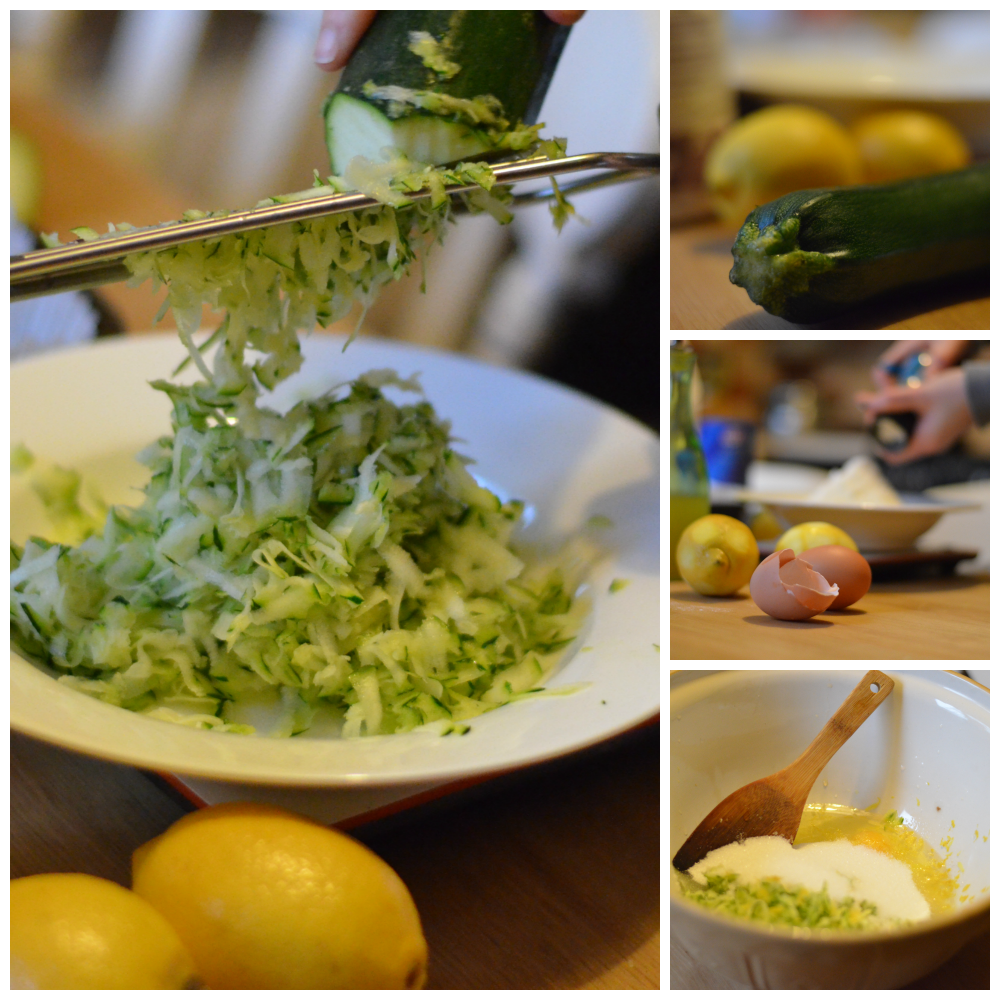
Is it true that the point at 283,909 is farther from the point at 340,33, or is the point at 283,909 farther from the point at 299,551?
the point at 340,33

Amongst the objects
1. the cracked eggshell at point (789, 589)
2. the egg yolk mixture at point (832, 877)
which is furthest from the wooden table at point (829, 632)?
the egg yolk mixture at point (832, 877)

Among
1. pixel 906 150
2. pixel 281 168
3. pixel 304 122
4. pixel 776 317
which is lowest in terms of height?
pixel 776 317

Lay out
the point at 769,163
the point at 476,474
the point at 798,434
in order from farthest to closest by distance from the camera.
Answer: the point at 798,434 → the point at 476,474 → the point at 769,163

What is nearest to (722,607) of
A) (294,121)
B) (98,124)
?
(294,121)

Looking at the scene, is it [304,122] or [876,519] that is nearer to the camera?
[876,519]

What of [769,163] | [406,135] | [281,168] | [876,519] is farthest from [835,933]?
[281,168]

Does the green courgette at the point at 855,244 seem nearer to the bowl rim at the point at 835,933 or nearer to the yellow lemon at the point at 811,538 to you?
the yellow lemon at the point at 811,538

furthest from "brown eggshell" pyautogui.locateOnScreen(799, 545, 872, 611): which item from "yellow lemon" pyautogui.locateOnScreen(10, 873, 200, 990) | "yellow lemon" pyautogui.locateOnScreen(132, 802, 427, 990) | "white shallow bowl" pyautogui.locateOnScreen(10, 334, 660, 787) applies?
"yellow lemon" pyautogui.locateOnScreen(10, 873, 200, 990)

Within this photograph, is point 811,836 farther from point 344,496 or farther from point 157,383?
point 157,383
